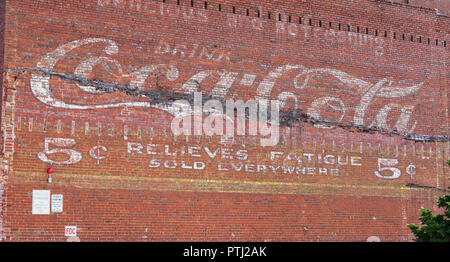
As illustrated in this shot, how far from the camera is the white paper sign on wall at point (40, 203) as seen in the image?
667 inches

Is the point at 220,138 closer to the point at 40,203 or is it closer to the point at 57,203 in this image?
the point at 57,203

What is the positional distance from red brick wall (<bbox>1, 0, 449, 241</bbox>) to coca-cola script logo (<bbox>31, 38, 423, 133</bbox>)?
38 mm

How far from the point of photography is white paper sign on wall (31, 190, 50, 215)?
16.9 m

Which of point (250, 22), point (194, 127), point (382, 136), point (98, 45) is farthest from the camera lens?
point (382, 136)

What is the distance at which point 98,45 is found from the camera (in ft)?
60.0

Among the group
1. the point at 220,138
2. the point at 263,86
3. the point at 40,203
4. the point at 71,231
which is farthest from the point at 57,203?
the point at 263,86

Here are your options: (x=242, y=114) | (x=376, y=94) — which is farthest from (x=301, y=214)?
(x=376, y=94)

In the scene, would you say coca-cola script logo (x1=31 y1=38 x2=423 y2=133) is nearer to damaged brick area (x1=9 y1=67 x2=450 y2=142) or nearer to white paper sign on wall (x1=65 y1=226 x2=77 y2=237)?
damaged brick area (x1=9 y1=67 x2=450 y2=142)

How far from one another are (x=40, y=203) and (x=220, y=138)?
5383 mm

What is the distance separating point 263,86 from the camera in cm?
2072

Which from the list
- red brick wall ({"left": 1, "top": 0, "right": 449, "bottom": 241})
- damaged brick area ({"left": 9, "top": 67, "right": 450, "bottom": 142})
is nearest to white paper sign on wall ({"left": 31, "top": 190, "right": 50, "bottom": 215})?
red brick wall ({"left": 1, "top": 0, "right": 449, "bottom": 241})

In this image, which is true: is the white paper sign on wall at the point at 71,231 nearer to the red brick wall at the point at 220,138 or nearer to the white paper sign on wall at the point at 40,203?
the red brick wall at the point at 220,138

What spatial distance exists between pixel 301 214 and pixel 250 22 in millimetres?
5848

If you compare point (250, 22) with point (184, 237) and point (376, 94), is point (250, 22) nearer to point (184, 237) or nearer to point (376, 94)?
point (376, 94)
